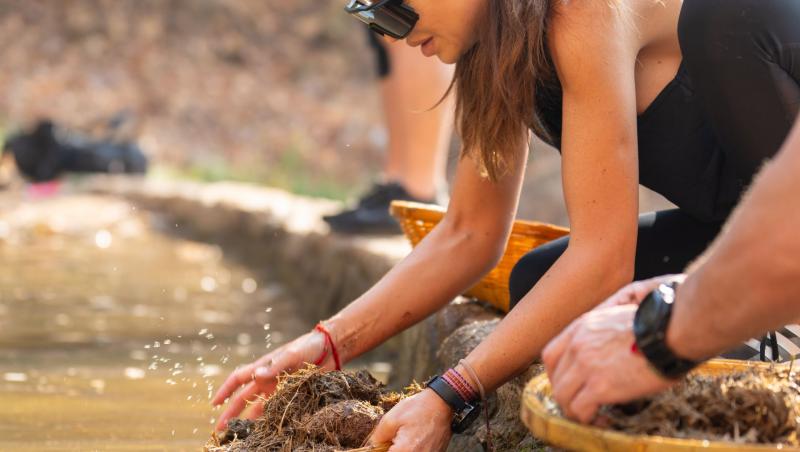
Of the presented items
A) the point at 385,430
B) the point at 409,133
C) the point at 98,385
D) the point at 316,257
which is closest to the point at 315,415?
the point at 385,430

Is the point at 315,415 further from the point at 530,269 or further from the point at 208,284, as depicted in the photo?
the point at 208,284

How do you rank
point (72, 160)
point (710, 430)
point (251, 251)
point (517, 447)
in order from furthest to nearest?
point (72, 160), point (251, 251), point (517, 447), point (710, 430)

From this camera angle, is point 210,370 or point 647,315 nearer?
point 647,315

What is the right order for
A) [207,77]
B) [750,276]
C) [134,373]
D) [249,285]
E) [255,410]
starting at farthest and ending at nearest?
[207,77] < [249,285] < [134,373] < [255,410] < [750,276]

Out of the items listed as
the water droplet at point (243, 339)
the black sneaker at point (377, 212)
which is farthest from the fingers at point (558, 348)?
the black sneaker at point (377, 212)

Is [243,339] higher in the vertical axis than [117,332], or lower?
lower

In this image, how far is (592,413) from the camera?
1491mm

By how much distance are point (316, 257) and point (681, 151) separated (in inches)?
130

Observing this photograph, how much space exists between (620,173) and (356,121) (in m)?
14.3

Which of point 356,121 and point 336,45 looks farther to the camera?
point 336,45

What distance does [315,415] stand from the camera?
84.3 inches

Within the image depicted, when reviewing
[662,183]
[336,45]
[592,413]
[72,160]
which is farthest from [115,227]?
[336,45]

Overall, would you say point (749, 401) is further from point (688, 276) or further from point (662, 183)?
point (662, 183)

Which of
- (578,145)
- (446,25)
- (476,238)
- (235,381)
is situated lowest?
(235,381)
